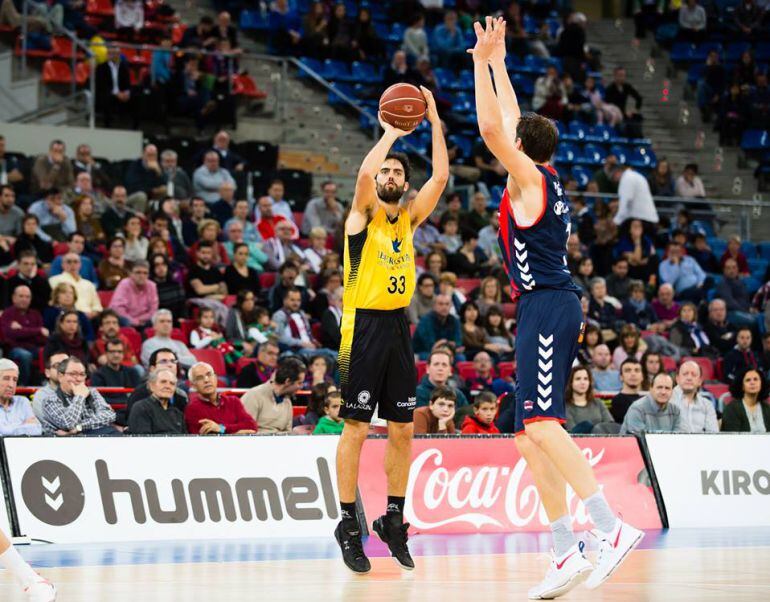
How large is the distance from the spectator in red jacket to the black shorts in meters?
3.58

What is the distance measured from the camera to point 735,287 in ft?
68.6

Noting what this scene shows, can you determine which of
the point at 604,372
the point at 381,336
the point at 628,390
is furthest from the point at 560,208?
the point at 604,372

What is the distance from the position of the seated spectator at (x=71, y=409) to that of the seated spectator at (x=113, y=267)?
4.83m

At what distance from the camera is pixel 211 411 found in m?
12.2

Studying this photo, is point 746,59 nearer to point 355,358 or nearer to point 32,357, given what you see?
point 32,357

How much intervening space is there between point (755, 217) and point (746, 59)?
4926 millimetres

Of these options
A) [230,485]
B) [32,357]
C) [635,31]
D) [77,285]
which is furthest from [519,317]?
[635,31]

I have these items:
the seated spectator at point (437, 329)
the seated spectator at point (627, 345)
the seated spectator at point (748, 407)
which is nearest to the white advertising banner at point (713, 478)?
the seated spectator at point (748, 407)

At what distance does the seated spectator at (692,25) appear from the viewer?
94.2ft

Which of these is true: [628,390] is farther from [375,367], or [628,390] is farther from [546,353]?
[546,353]

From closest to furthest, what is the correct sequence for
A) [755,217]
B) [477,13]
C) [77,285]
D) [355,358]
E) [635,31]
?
[355,358], [77,285], [755,217], [477,13], [635,31]

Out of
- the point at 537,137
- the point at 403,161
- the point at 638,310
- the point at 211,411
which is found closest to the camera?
the point at 537,137

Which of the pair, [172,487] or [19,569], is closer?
[19,569]

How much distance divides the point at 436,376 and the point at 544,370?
20.4 ft
